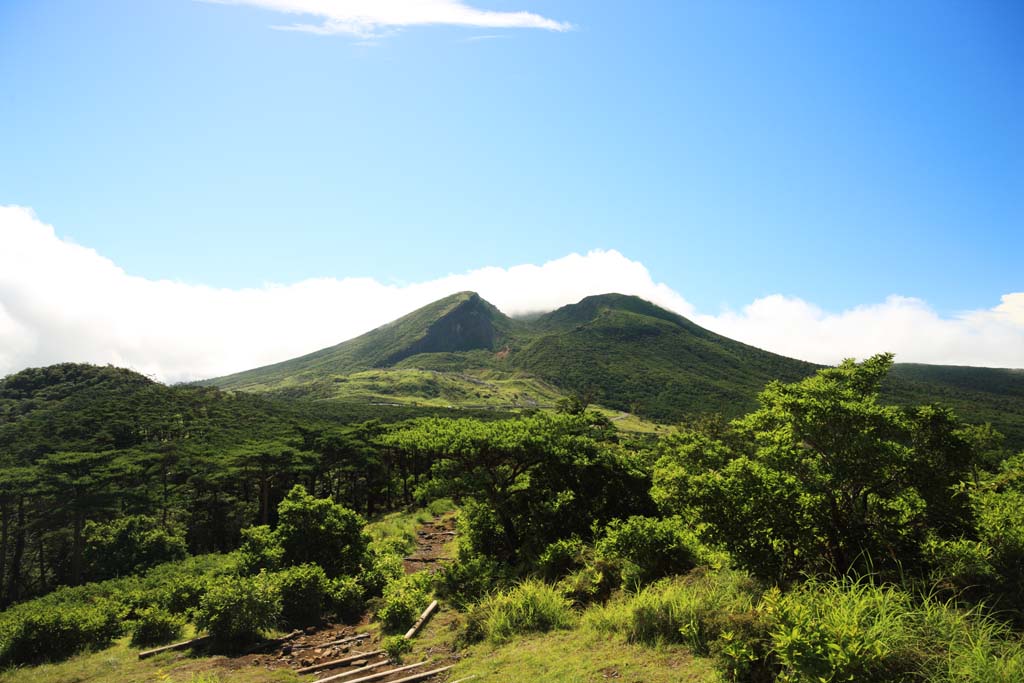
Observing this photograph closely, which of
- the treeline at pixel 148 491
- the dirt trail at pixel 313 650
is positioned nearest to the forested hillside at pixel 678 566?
the dirt trail at pixel 313 650

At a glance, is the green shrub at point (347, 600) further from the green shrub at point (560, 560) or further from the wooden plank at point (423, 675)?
the wooden plank at point (423, 675)

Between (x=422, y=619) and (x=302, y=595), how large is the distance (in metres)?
4.54

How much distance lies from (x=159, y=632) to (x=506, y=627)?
441 inches

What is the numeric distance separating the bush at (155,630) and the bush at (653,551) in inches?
527

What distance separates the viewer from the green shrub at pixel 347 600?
14.4 metres

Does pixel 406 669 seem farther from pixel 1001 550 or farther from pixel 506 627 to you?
pixel 1001 550

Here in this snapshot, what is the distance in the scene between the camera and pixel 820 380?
32.3 ft

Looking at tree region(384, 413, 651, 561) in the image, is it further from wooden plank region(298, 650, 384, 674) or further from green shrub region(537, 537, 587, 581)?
wooden plank region(298, 650, 384, 674)

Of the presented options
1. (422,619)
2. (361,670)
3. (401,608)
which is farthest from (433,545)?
(361,670)

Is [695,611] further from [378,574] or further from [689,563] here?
[378,574]

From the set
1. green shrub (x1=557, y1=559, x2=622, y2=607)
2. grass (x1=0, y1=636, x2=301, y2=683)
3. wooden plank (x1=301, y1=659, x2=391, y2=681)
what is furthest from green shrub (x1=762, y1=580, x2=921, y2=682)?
grass (x1=0, y1=636, x2=301, y2=683)

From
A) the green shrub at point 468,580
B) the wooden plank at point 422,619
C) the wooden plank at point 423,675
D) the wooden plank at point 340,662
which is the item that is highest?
the wooden plank at point 423,675

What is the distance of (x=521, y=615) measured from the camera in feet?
33.0

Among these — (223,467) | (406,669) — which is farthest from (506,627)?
(223,467)
